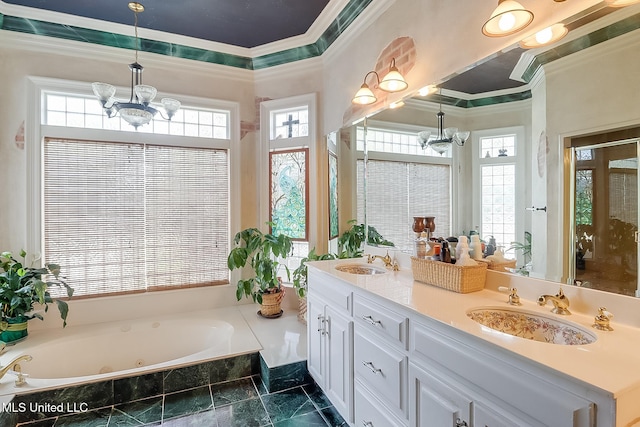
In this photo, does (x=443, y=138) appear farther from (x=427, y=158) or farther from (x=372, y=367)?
(x=372, y=367)

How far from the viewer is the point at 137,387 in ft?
7.34

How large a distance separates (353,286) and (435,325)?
24.6 inches

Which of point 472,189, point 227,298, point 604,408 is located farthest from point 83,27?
point 604,408

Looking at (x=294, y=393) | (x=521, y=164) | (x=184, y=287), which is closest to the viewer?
(x=521, y=164)

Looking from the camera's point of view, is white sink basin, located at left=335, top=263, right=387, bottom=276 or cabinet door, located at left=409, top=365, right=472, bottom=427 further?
white sink basin, located at left=335, top=263, right=387, bottom=276

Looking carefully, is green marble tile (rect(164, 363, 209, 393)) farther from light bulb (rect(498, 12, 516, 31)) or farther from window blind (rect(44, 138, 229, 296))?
light bulb (rect(498, 12, 516, 31))

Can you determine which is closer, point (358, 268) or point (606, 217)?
point (606, 217)

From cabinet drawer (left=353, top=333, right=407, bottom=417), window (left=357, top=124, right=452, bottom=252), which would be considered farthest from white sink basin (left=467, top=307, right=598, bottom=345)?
window (left=357, top=124, right=452, bottom=252)

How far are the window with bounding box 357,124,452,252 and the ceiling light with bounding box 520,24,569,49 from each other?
641 millimetres

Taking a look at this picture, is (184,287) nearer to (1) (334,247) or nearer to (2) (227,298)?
(2) (227,298)

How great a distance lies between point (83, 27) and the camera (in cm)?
291

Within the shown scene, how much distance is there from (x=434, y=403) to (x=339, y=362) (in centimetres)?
80

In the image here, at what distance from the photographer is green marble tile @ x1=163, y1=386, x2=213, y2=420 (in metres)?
2.13

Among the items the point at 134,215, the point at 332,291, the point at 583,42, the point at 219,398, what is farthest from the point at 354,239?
the point at 134,215
